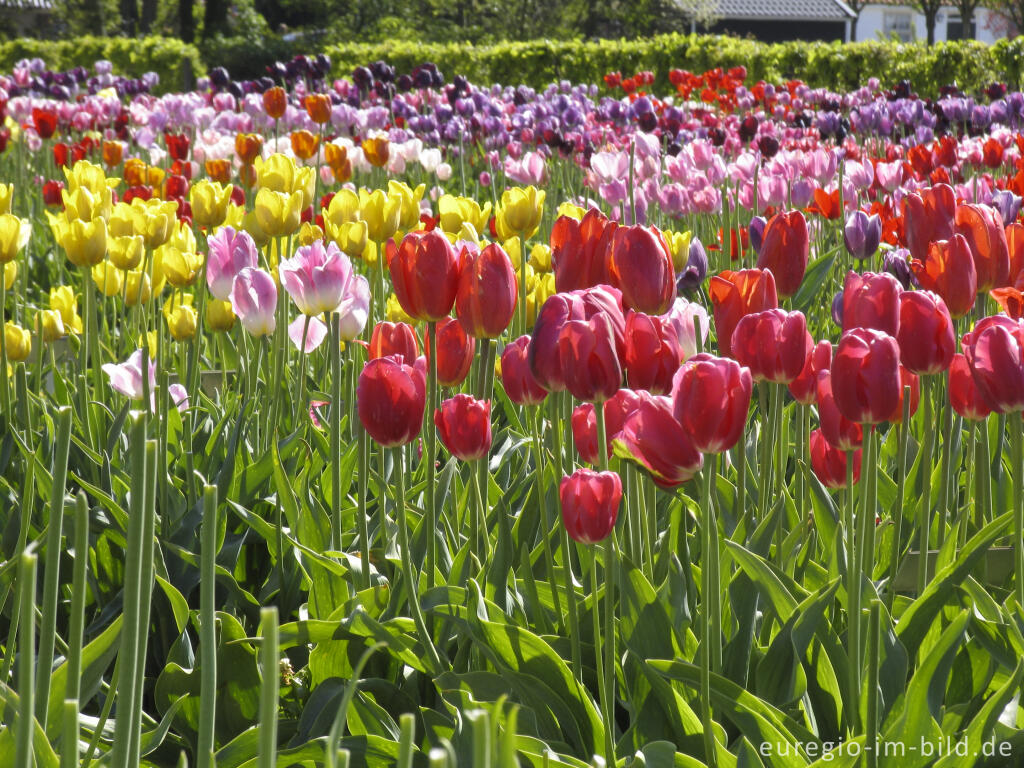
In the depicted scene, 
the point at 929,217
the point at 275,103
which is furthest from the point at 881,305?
the point at 275,103

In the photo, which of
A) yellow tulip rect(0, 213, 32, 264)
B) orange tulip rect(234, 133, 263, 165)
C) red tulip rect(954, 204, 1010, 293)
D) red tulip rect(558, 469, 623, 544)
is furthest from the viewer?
orange tulip rect(234, 133, 263, 165)

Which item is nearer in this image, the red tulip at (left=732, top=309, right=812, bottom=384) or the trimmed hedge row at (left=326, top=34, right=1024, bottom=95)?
the red tulip at (left=732, top=309, right=812, bottom=384)

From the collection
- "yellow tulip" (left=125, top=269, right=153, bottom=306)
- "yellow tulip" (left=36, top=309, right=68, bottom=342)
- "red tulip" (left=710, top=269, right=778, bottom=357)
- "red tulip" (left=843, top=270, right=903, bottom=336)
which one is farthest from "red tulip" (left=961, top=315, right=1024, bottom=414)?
"yellow tulip" (left=36, top=309, right=68, bottom=342)

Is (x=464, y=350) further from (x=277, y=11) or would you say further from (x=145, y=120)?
(x=277, y=11)

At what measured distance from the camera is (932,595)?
141 cm

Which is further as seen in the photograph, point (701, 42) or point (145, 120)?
point (701, 42)

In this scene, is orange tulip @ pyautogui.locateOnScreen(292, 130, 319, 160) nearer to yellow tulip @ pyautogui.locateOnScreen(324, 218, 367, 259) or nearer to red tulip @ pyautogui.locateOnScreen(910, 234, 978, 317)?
yellow tulip @ pyautogui.locateOnScreen(324, 218, 367, 259)

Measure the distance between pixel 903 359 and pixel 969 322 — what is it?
1328 mm

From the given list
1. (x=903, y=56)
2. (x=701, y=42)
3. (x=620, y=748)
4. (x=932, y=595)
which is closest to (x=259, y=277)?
(x=620, y=748)

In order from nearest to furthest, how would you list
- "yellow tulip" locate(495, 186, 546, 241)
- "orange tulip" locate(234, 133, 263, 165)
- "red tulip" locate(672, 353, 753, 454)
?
"red tulip" locate(672, 353, 753, 454), "yellow tulip" locate(495, 186, 546, 241), "orange tulip" locate(234, 133, 263, 165)

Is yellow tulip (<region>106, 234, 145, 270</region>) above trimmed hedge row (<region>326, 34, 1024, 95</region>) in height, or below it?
below

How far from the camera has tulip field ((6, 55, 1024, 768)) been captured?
1.14m

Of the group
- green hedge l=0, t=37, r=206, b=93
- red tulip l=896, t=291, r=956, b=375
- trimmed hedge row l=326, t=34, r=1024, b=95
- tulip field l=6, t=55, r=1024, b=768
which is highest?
green hedge l=0, t=37, r=206, b=93

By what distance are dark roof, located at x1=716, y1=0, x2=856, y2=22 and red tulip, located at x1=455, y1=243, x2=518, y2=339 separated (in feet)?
179
